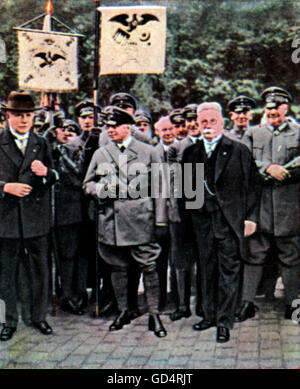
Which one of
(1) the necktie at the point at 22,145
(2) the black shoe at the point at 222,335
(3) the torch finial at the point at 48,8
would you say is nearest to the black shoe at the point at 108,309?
(2) the black shoe at the point at 222,335

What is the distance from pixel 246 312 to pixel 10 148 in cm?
310

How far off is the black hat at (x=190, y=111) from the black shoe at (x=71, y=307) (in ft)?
8.37

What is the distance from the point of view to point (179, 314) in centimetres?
577

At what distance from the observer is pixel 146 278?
5430mm

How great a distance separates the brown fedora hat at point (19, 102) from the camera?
17.2 ft

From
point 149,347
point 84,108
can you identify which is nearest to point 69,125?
point 84,108

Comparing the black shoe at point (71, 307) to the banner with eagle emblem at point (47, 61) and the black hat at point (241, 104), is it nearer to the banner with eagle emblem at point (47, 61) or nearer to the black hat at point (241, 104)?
the banner with eagle emblem at point (47, 61)

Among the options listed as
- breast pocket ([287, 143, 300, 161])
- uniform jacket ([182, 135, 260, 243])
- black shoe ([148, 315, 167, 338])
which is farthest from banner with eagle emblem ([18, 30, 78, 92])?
black shoe ([148, 315, 167, 338])

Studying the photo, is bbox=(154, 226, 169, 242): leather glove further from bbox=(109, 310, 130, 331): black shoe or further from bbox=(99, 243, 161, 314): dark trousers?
bbox=(109, 310, 130, 331): black shoe

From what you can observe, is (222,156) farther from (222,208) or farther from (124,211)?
(124,211)

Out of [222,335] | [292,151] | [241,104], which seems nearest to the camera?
[222,335]

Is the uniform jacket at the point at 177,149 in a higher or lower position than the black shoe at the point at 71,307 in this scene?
higher
